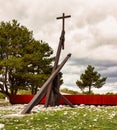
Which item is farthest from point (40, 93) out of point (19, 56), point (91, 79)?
point (91, 79)

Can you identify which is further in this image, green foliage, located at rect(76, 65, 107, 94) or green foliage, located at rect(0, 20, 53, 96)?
green foliage, located at rect(76, 65, 107, 94)

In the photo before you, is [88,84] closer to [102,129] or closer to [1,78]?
[1,78]

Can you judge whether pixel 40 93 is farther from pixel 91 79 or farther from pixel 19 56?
pixel 91 79

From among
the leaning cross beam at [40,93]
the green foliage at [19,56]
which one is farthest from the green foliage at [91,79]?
the leaning cross beam at [40,93]

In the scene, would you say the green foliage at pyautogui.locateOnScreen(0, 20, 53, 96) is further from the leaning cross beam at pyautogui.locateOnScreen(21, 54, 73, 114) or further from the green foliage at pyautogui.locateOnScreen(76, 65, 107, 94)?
the green foliage at pyautogui.locateOnScreen(76, 65, 107, 94)

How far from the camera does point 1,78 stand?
56.8 meters

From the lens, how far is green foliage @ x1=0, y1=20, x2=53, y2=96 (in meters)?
55.8

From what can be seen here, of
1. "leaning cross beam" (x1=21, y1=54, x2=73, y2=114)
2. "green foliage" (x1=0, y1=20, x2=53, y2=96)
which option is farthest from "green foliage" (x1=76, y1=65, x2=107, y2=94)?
"leaning cross beam" (x1=21, y1=54, x2=73, y2=114)

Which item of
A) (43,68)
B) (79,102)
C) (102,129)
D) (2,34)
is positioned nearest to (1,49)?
(2,34)

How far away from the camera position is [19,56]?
58000 mm

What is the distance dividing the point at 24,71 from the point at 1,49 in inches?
195

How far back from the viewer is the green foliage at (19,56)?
5581 centimetres

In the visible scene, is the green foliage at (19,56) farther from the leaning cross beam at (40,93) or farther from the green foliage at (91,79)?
the green foliage at (91,79)

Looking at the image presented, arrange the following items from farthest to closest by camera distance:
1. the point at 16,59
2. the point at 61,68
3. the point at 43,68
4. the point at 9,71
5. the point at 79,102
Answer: the point at 43,68, the point at 9,71, the point at 16,59, the point at 79,102, the point at 61,68
